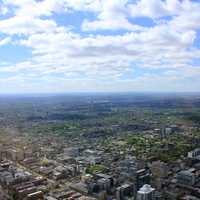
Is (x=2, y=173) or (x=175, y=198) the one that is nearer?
(x=175, y=198)

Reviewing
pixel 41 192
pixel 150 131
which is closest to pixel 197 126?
pixel 150 131

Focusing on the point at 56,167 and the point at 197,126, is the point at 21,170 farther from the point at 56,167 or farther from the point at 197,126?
the point at 197,126

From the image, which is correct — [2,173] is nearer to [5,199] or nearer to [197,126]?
[5,199]

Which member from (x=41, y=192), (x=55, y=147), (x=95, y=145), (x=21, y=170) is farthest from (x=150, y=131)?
(x=41, y=192)

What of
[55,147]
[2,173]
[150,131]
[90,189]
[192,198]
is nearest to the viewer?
[192,198]

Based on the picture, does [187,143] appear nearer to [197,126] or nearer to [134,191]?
[197,126]

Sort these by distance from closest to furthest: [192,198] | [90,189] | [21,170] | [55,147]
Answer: [192,198]
[90,189]
[21,170]
[55,147]

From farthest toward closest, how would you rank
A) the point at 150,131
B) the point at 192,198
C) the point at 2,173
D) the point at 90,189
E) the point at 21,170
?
the point at 150,131 < the point at 21,170 < the point at 2,173 < the point at 90,189 < the point at 192,198

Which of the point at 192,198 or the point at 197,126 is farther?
the point at 197,126

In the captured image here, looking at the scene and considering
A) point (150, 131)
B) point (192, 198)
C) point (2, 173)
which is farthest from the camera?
point (150, 131)
